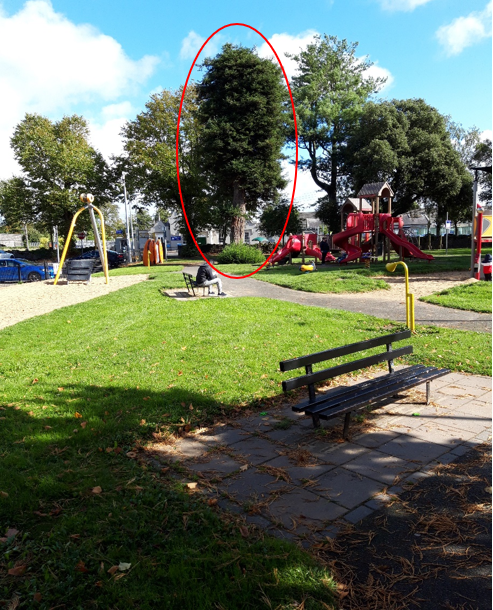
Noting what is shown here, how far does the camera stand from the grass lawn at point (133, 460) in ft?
8.93

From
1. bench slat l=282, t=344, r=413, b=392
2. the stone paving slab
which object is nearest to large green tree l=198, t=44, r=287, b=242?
bench slat l=282, t=344, r=413, b=392

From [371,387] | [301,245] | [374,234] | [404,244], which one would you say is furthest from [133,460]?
[374,234]

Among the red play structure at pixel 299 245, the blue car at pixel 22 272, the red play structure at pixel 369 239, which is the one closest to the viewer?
the blue car at pixel 22 272

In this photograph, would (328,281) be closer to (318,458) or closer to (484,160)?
(318,458)

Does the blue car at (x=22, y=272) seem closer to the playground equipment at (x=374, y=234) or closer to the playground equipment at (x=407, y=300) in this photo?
the playground equipment at (x=374, y=234)

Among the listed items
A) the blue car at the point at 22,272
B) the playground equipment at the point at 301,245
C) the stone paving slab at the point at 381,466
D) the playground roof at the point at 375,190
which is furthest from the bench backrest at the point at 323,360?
the playground roof at the point at 375,190

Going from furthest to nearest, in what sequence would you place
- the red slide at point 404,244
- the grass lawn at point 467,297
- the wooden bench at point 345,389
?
the red slide at point 404,244 < the grass lawn at point 467,297 < the wooden bench at point 345,389

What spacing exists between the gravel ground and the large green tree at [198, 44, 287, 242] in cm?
699

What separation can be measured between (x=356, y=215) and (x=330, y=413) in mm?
26002

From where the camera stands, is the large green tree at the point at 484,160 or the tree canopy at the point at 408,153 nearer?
the tree canopy at the point at 408,153

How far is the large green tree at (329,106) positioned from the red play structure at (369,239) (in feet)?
40.9

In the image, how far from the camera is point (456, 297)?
13953 mm

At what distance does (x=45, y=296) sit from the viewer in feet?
56.1

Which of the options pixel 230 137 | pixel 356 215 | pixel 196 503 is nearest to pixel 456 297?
pixel 230 137
